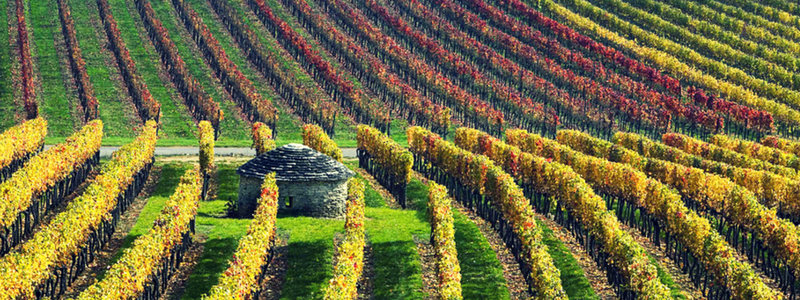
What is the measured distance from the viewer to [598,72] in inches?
4493

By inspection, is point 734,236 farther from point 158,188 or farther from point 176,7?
point 176,7

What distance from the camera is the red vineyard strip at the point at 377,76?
10112 cm

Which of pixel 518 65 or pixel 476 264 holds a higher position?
pixel 518 65

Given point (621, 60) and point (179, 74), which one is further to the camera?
point (621, 60)

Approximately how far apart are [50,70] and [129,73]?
36.1 feet

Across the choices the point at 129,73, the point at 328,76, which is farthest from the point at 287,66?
the point at 129,73

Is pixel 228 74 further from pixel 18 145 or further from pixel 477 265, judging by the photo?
pixel 477 265

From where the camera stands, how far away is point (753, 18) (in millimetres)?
137875

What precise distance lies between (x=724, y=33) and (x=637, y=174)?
82613 millimetres

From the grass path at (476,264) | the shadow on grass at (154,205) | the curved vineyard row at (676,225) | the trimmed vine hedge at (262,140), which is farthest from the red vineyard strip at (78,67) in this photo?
the grass path at (476,264)

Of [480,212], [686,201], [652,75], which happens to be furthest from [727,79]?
[480,212]

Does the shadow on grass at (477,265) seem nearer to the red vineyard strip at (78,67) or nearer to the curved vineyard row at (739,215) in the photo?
the curved vineyard row at (739,215)

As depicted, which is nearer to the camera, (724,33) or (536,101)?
(536,101)

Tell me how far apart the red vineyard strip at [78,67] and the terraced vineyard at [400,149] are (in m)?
0.38
